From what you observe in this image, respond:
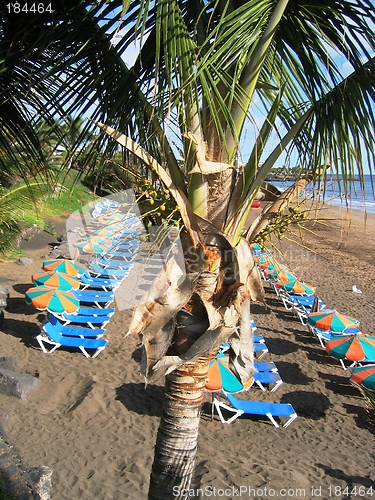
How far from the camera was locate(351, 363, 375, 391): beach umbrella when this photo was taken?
715 cm

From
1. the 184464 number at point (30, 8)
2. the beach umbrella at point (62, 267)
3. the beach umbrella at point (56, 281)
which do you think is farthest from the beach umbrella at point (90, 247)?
the 184464 number at point (30, 8)

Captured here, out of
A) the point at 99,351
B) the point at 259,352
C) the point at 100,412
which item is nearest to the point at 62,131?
the point at 100,412

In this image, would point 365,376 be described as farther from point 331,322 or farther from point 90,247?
point 90,247

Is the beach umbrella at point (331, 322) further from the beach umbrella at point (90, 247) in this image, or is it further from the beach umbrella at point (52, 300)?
the beach umbrella at point (90, 247)

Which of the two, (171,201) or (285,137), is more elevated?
(285,137)

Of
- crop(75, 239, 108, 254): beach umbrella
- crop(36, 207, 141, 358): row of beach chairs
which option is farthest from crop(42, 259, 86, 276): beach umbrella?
A: crop(75, 239, 108, 254): beach umbrella

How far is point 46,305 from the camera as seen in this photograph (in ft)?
28.5

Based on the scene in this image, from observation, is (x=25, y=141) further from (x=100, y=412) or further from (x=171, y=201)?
(x=100, y=412)

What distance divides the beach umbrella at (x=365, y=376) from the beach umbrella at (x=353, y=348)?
900 mm

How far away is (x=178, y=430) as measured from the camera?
2.67 meters

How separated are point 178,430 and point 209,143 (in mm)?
1738

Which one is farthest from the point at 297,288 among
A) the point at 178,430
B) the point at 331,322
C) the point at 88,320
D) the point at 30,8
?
the point at 30,8

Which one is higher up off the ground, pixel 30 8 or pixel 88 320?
pixel 30 8

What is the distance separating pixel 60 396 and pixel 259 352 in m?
4.30
